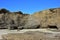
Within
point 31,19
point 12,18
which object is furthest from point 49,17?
point 12,18

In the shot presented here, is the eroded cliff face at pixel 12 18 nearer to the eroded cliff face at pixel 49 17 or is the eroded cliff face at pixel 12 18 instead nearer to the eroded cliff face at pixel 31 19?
the eroded cliff face at pixel 31 19

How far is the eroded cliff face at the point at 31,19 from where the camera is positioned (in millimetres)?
14082

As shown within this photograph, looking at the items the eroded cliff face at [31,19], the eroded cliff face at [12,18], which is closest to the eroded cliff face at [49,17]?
the eroded cliff face at [31,19]

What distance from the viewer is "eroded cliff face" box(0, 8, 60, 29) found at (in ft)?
46.2

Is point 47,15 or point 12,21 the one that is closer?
point 47,15

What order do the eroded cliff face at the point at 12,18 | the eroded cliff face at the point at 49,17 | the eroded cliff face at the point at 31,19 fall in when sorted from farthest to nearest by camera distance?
the eroded cliff face at the point at 12,18 → the eroded cliff face at the point at 31,19 → the eroded cliff face at the point at 49,17

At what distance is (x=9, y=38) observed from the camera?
6.82m

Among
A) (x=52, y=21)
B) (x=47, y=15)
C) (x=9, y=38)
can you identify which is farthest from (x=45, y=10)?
(x=9, y=38)

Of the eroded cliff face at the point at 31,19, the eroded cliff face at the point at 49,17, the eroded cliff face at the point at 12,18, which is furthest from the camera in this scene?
the eroded cliff face at the point at 12,18

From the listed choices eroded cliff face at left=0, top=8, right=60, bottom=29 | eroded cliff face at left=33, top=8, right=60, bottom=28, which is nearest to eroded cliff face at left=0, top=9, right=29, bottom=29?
eroded cliff face at left=0, top=8, right=60, bottom=29

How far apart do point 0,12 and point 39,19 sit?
16.7 ft

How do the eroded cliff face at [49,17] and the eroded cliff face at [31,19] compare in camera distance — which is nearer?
the eroded cliff face at [49,17]

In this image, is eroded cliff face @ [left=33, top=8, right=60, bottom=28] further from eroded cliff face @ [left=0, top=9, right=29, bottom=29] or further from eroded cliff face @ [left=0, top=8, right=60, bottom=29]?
eroded cliff face @ [left=0, top=9, right=29, bottom=29]

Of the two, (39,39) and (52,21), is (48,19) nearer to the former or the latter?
(52,21)
